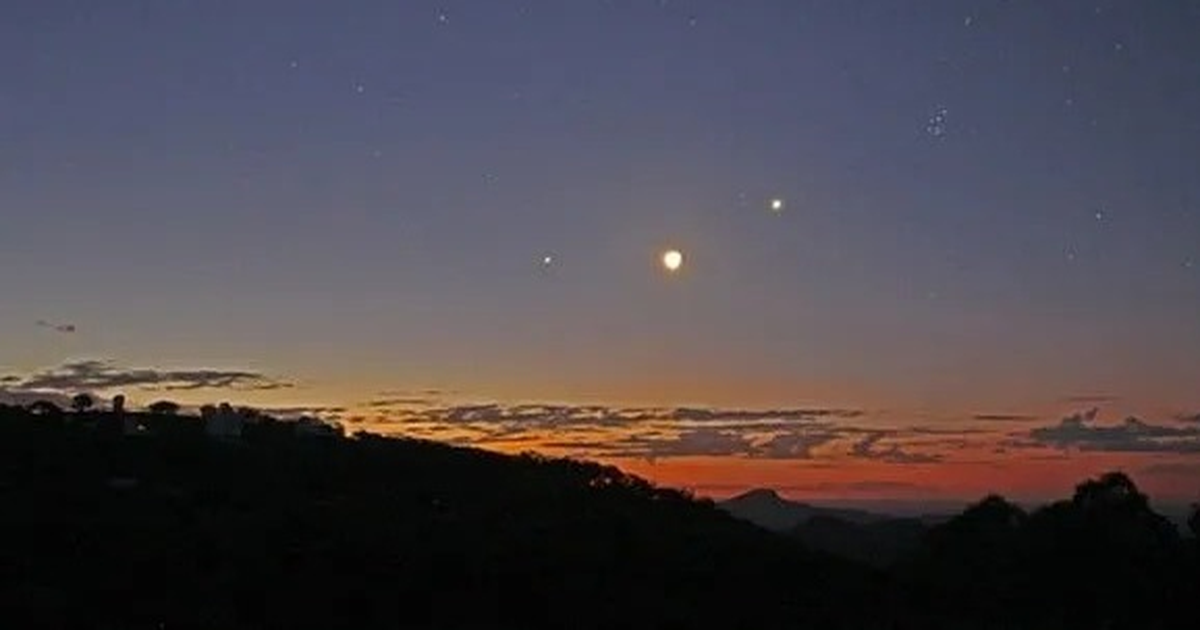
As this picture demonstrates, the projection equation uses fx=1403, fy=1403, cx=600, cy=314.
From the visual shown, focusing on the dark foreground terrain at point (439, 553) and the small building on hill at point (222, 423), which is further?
the small building on hill at point (222, 423)

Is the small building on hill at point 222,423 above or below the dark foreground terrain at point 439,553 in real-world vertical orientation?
above

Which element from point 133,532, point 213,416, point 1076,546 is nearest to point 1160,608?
point 1076,546

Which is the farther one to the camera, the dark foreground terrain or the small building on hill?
the small building on hill

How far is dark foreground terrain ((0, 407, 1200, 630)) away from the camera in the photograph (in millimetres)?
24391

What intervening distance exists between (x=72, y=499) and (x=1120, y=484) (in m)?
38.5

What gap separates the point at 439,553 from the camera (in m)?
28.8

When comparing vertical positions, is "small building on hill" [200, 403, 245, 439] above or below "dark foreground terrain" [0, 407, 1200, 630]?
above

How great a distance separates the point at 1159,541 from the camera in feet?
158

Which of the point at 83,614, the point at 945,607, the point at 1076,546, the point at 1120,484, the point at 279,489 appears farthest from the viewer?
the point at 1120,484

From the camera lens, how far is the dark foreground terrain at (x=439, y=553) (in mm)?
24391

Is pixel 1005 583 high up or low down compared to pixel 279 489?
down

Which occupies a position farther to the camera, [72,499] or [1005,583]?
[1005,583]

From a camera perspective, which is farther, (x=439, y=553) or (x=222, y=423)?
(x=222, y=423)

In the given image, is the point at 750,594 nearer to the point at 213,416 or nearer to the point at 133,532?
the point at 133,532
